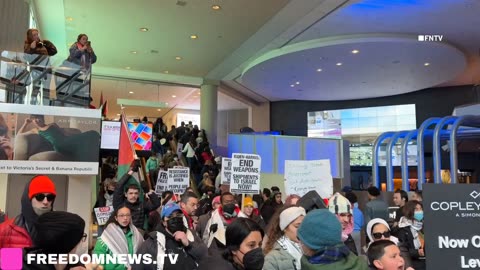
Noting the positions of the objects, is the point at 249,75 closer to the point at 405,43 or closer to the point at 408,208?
the point at 405,43

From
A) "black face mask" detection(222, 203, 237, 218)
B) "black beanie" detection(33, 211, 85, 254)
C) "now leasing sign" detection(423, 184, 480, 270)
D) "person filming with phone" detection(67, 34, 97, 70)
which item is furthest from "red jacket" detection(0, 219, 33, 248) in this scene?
"person filming with phone" detection(67, 34, 97, 70)

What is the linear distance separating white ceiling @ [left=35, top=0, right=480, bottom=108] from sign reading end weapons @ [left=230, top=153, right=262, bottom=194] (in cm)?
682

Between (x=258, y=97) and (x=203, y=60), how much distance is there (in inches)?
314

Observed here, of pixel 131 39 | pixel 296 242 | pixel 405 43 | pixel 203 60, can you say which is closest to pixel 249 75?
pixel 203 60

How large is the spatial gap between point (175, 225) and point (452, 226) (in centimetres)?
208

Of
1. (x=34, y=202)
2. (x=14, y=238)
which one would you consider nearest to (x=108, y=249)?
(x=34, y=202)

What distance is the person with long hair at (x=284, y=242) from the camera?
9.80 ft

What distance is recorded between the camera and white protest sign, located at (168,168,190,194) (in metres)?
6.98

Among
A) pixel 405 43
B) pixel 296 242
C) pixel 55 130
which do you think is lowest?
pixel 296 242

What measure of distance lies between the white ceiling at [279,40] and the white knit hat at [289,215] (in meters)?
9.08

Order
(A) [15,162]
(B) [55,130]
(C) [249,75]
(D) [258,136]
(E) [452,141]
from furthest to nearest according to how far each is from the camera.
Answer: (C) [249,75] → (D) [258,136] → (E) [452,141] → (B) [55,130] → (A) [15,162]

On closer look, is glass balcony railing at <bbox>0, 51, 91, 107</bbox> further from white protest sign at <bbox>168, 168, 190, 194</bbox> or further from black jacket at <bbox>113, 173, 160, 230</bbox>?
black jacket at <bbox>113, 173, 160, 230</bbox>

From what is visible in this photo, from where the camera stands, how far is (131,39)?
14.8 metres

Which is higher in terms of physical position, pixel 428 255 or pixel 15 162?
pixel 15 162
